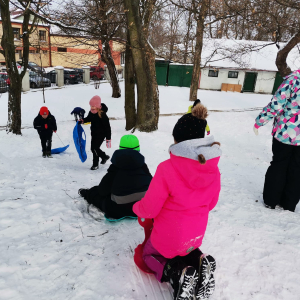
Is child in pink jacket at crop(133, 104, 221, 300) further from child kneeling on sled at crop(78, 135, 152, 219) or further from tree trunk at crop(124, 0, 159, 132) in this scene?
tree trunk at crop(124, 0, 159, 132)

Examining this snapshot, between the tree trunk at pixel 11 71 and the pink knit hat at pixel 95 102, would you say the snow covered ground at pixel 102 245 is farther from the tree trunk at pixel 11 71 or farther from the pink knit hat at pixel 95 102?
the tree trunk at pixel 11 71

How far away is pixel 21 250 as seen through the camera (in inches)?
104

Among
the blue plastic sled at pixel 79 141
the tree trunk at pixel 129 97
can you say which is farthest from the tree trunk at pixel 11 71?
the blue plastic sled at pixel 79 141

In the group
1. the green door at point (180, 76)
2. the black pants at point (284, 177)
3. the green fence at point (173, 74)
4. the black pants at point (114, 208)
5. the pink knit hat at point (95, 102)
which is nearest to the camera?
the black pants at point (114, 208)

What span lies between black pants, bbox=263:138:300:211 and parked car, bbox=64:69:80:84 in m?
25.5

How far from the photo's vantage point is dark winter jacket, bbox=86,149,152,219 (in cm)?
309

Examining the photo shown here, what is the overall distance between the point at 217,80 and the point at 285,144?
24.5 m

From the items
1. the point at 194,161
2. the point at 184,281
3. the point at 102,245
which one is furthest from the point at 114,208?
the point at 194,161

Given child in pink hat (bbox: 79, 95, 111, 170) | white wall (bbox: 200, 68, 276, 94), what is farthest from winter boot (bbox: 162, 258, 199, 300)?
white wall (bbox: 200, 68, 276, 94)

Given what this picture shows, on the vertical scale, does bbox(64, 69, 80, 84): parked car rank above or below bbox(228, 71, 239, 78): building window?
below

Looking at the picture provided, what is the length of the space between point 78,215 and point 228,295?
6.91 feet

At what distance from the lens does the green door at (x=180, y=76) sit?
2758 cm

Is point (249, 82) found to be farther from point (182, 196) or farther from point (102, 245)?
point (182, 196)

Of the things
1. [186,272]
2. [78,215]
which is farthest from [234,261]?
[78,215]
